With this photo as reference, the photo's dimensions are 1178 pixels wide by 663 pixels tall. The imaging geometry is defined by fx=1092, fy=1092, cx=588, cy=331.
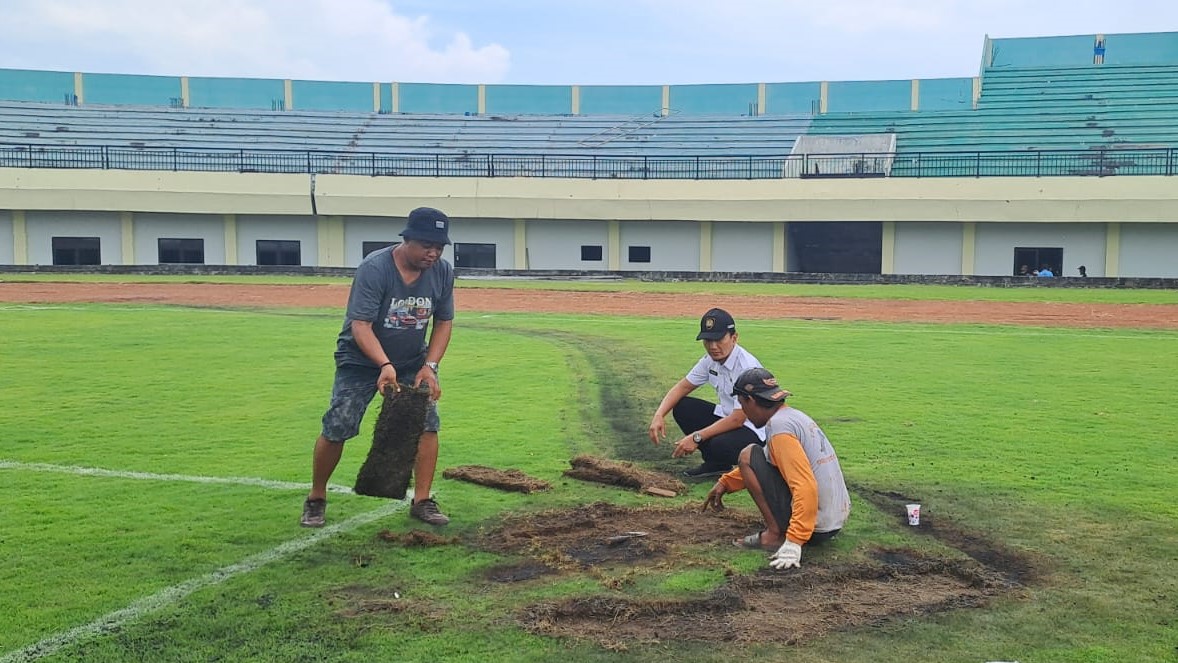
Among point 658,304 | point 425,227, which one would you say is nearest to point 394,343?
point 425,227

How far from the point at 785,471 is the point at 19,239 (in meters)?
43.9

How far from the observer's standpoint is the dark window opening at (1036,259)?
39.4 m

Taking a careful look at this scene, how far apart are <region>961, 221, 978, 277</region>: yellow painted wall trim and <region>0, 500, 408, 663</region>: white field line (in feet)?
121

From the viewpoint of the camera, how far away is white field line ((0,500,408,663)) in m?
4.54

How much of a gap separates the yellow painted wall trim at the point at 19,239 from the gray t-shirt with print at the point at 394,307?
41.7 meters

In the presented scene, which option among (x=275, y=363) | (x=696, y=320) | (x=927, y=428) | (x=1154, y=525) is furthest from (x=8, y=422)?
(x=696, y=320)

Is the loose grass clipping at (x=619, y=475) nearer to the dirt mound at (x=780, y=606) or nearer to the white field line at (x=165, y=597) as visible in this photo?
the white field line at (x=165, y=597)

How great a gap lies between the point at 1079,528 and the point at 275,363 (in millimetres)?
10543

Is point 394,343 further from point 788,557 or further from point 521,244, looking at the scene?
point 521,244

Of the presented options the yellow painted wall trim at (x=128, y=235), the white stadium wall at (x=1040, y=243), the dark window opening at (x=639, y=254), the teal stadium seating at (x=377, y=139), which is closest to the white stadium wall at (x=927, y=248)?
the white stadium wall at (x=1040, y=243)

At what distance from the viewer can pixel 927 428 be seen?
9.85 metres

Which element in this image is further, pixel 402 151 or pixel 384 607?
pixel 402 151

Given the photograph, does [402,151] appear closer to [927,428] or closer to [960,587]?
[927,428]

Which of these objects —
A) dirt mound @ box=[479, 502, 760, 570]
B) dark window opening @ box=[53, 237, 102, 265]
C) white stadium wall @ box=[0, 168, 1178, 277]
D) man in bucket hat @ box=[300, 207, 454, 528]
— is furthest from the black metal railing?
man in bucket hat @ box=[300, 207, 454, 528]
